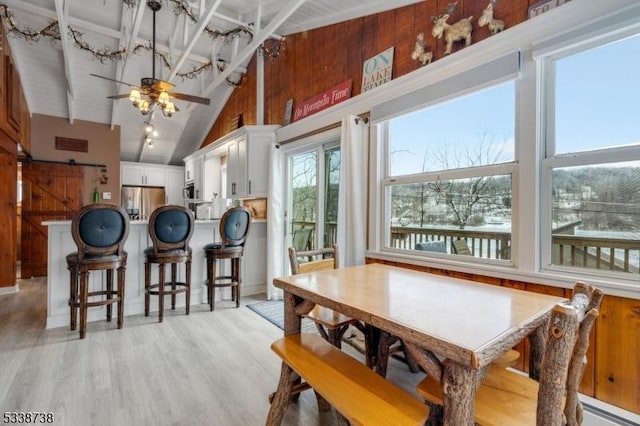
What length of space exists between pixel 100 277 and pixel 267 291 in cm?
191

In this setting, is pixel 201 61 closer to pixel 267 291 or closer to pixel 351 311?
pixel 267 291

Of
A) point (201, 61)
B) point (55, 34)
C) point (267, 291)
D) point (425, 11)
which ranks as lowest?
point (267, 291)

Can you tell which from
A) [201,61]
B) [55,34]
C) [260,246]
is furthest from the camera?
[201,61]

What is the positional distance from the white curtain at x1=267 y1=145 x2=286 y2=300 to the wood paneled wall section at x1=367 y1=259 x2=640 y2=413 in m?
3.30

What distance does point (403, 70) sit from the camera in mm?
2777

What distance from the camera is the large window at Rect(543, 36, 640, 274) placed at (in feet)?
5.43

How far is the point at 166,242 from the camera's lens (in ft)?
10.8

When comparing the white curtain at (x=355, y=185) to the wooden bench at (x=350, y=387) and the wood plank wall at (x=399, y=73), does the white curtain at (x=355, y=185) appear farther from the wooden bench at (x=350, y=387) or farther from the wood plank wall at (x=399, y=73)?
the wooden bench at (x=350, y=387)

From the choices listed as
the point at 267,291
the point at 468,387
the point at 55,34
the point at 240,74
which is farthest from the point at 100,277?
the point at 240,74

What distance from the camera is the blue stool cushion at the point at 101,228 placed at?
9.16ft

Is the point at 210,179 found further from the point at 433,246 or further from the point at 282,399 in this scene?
the point at 282,399

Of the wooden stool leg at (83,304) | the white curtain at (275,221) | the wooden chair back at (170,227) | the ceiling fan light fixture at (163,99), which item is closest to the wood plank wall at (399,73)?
the white curtain at (275,221)

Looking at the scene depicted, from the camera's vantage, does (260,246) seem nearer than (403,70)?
No

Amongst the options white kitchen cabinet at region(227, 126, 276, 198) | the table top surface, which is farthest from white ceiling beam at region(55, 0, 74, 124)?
the table top surface
